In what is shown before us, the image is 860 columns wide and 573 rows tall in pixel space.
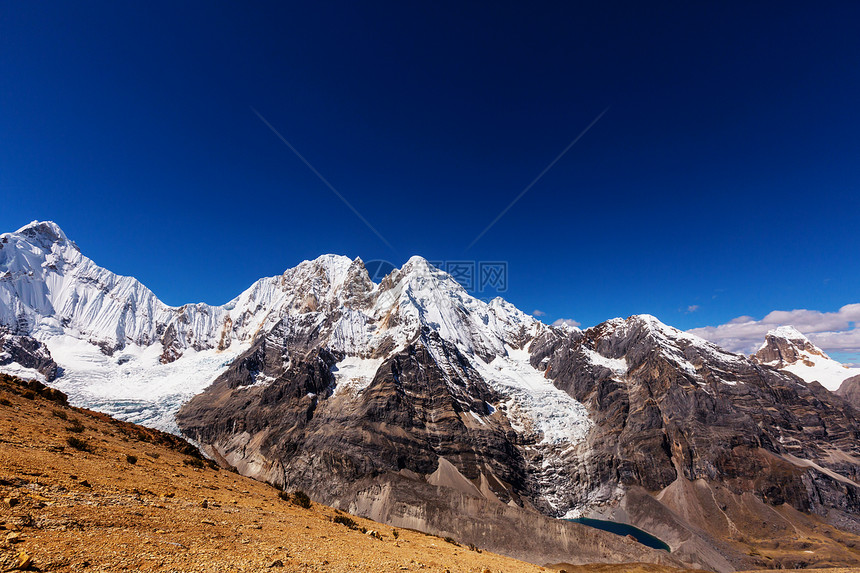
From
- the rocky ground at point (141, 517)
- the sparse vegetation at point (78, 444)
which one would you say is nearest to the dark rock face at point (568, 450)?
the rocky ground at point (141, 517)

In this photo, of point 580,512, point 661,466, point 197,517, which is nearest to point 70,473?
point 197,517

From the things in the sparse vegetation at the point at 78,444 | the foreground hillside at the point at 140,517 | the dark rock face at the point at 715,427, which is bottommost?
the foreground hillside at the point at 140,517

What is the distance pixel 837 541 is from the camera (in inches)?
4158

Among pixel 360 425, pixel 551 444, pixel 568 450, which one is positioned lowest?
pixel 568 450

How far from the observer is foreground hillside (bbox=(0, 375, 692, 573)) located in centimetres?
880

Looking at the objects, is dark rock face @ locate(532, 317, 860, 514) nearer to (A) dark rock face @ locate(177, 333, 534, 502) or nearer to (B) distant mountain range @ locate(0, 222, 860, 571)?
(B) distant mountain range @ locate(0, 222, 860, 571)

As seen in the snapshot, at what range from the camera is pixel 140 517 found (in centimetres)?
1209

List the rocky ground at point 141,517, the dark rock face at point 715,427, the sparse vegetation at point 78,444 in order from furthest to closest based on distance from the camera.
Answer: the dark rock face at point 715,427 < the sparse vegetation at point 78,444 < the rocky ground at point 141,517

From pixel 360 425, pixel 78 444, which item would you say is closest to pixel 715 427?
pixel 360 425

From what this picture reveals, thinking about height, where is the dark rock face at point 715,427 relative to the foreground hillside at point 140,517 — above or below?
above

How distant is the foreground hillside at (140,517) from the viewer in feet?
28.9

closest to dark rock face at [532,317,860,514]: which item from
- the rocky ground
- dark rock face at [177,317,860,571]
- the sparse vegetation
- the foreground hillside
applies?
dark rock face at [177,317,860,571]

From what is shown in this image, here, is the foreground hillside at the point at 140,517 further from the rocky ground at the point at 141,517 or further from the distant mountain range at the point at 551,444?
the distant mountain range at the point at 551,444

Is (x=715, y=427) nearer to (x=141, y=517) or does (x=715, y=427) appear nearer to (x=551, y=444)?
(x=551, y=444)
